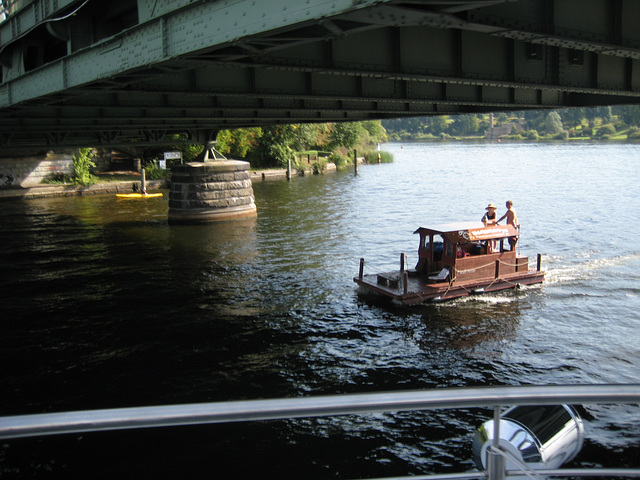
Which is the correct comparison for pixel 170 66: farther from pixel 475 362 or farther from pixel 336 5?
pixel 475 362

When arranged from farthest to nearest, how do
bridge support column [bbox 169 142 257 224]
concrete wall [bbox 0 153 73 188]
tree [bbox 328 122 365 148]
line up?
1. tree [bbox 328 122 365 148]
2. concrete wall [bbox 0 153 73 188]
3. bridge support column [bbox 169 142 257 224]

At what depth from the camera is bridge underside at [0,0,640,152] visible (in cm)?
827

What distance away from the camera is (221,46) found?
8.80m

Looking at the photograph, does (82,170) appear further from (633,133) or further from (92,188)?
(633,133)

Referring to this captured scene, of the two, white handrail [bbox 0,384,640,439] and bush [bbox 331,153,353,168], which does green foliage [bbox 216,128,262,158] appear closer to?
bush [bbox 331,153,353,168]

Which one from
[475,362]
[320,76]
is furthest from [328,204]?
[475,362]

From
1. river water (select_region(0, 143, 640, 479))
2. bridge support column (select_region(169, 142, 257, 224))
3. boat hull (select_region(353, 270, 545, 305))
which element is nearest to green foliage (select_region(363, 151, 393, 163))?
bridge support column (select_region(169, 142, 257, 224))

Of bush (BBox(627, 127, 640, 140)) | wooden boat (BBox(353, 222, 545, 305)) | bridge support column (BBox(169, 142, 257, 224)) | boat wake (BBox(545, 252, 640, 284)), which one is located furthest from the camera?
bush (BBox(627, 127, 640, 140))

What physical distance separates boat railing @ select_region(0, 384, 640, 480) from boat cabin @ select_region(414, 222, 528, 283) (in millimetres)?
15848

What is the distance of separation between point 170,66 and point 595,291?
47.0 ft

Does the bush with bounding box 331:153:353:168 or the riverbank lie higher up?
the bush with bounding box 331:153:353:168

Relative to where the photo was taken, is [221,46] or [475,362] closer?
[221,46]

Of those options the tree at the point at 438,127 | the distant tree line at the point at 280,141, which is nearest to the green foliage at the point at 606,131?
the tree at the point at 438,127

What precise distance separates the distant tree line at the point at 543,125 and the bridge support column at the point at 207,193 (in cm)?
8591
